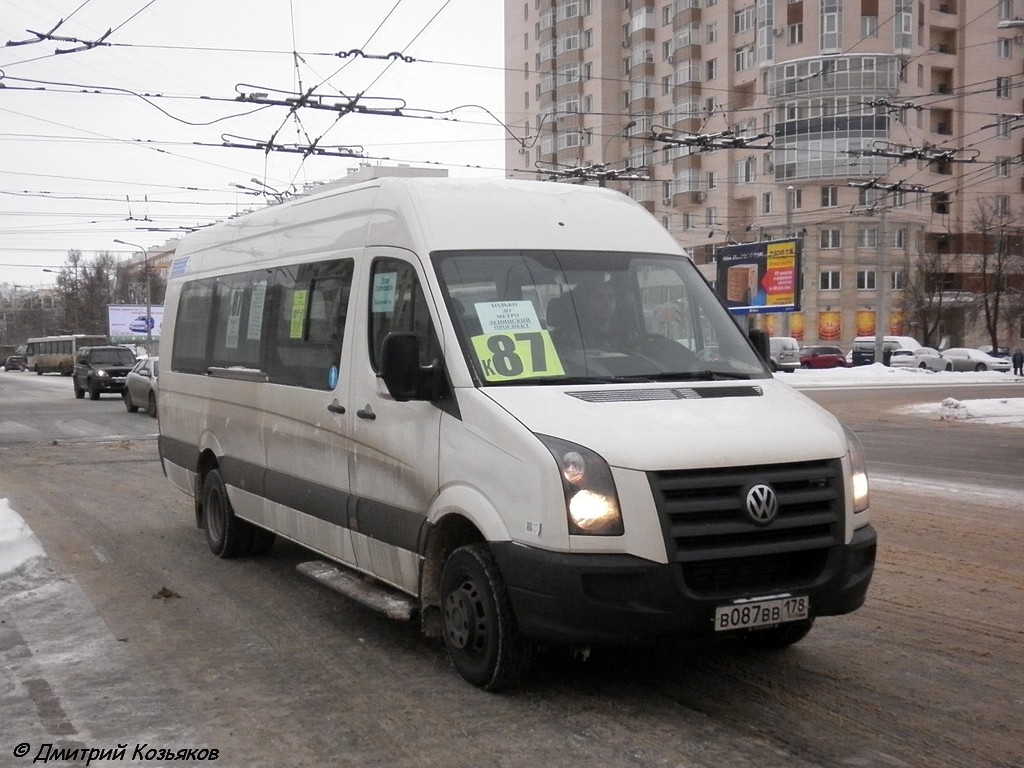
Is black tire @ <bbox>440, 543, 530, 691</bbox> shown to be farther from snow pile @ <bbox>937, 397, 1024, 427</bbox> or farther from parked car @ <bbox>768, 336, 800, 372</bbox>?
parked car @ <bbox>768, 336, 800, 372</bbox>

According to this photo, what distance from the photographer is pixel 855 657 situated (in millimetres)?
5738

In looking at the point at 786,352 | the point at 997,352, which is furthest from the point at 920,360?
the point at 997,352

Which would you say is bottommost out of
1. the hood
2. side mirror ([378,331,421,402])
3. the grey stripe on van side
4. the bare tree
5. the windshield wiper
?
the grey stripe on van side

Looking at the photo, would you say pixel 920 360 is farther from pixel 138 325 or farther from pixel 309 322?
pixel 138 325

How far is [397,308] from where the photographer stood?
A: 6.05m

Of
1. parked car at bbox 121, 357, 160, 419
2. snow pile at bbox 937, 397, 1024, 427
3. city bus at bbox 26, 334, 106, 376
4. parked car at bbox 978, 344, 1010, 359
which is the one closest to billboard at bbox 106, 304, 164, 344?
city bus at bbox 26, 334, 106, 376

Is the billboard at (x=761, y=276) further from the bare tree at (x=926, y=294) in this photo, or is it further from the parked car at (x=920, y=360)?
the bare tree at (x=926, y=294)

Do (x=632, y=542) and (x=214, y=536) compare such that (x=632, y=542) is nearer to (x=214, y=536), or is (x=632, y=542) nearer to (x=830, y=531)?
(x=830, y=531)

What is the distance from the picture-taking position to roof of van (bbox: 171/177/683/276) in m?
6.00

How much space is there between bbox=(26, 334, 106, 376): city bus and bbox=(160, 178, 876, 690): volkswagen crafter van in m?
78.5

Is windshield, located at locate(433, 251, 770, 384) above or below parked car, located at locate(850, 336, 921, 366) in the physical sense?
above

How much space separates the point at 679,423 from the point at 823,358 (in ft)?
194

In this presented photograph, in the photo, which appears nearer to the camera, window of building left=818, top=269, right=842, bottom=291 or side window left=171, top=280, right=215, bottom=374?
side window left=171, top=280, right=215, bottom=374

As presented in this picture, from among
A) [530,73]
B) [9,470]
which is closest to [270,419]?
[9,470]
